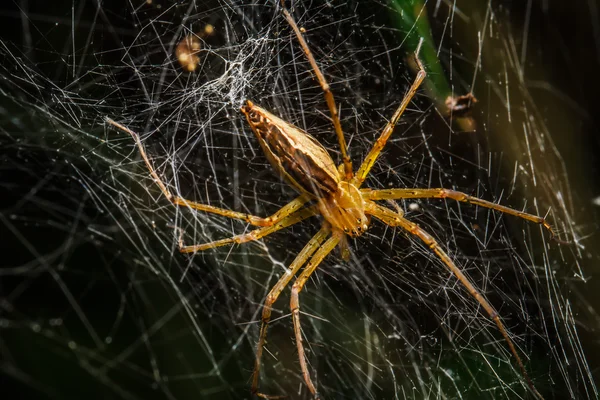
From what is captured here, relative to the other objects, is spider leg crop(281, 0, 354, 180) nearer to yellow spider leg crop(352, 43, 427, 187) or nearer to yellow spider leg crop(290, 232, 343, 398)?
yellow spider leg crop(352, 43, 427, 187)

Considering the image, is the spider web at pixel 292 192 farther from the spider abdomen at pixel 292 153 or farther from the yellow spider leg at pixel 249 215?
the spider abdomen at pixel 292 153

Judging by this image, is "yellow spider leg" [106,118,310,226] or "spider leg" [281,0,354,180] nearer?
"spider leg" [281,0,354,180]

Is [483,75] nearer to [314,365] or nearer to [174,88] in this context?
[174,88]

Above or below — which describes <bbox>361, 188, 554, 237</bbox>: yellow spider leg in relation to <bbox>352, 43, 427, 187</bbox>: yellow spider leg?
below

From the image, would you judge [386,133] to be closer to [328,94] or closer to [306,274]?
[328,94]

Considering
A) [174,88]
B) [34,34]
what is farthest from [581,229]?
[34,34]

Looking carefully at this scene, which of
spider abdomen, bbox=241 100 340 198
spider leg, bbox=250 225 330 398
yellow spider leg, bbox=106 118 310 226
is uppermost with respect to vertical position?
spider abdomen, bbox=241 100 340 198

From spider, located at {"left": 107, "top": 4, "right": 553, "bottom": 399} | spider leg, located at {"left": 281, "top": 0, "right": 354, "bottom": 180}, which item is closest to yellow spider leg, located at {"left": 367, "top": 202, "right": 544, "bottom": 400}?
spider, located at {"left": 107, "top": 4, "right": 553, "bottom": 399}

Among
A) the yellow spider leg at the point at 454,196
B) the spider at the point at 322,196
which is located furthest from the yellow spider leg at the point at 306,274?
the yellow spider leg at the point at 454,196
